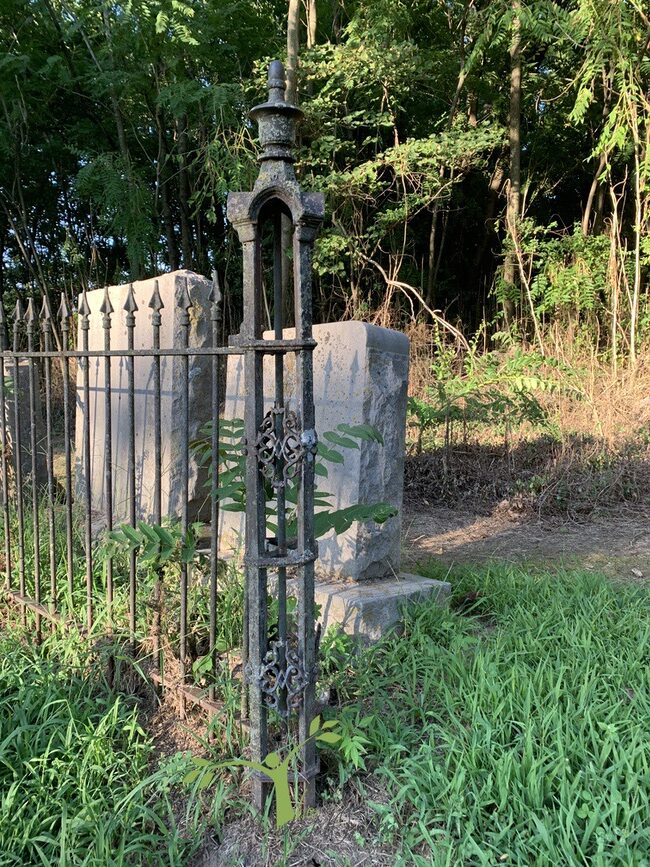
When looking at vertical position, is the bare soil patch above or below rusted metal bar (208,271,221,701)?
below

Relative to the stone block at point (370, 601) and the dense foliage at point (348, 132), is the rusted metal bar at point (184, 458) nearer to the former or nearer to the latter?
the stone block at point (370, 601)

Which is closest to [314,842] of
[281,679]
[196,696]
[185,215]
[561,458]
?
[281,679]

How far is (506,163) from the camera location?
35.7 ft

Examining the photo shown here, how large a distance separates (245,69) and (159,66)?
122 centimetres

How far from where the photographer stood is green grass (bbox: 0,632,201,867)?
1693 mm

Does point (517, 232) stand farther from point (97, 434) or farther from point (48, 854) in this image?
point (48, 854)

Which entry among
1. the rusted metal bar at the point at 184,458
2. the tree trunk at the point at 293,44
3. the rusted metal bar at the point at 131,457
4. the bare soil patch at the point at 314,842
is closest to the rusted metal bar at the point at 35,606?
the rusted metal bar at the point at 131,457

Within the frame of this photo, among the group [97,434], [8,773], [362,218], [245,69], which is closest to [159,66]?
[245,69]

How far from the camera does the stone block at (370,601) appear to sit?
2617mm

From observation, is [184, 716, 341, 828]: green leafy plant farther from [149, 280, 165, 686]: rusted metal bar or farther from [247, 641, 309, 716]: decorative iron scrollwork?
[149, 280, 165, 686]: rusted metal bar

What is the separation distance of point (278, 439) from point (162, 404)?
2.16 m

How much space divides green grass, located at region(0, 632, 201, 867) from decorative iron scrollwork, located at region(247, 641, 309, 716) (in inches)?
15.9

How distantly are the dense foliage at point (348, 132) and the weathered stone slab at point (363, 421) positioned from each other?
15.4ft

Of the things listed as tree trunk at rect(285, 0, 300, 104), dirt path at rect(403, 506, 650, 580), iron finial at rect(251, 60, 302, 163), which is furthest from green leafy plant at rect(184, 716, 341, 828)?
tree trunk at rect(285, 0, 300, 104)
